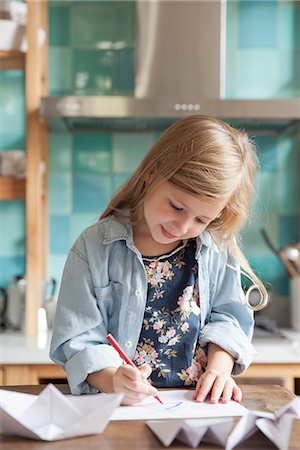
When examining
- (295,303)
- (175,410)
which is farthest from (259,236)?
(175,410)

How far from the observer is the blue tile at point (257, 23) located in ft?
8.65

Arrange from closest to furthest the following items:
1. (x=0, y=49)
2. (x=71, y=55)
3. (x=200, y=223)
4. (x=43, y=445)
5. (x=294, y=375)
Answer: (x=43, y=445)
(x=200, y=223)
(x=294, y=375)
(x=0, y=49)
(x=71, y=55)

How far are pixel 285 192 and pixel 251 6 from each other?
2.23ft

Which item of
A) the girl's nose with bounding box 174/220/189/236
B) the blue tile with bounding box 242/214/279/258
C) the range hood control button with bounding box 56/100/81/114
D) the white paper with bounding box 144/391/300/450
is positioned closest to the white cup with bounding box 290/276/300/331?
the blue tile with bounding box 242/214/279/258

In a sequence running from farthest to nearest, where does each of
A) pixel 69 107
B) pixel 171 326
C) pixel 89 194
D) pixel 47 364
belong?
pixel 89 194 < pixel 69 107 < pixel 47 364 < pixel 171 326

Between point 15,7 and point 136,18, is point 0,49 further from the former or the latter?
point 136,18

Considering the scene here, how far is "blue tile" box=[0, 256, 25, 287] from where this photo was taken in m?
2.64

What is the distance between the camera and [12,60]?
246cm

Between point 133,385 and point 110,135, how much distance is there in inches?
65.9

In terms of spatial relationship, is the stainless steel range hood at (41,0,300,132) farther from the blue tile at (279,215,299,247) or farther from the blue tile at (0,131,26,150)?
the blue tile at (279,215,299,247)

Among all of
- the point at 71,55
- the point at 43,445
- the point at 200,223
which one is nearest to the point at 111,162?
the point at 71,55

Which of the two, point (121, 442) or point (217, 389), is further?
point (217, 389)

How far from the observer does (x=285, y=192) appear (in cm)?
267

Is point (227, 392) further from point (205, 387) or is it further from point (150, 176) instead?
point (150, 176)
